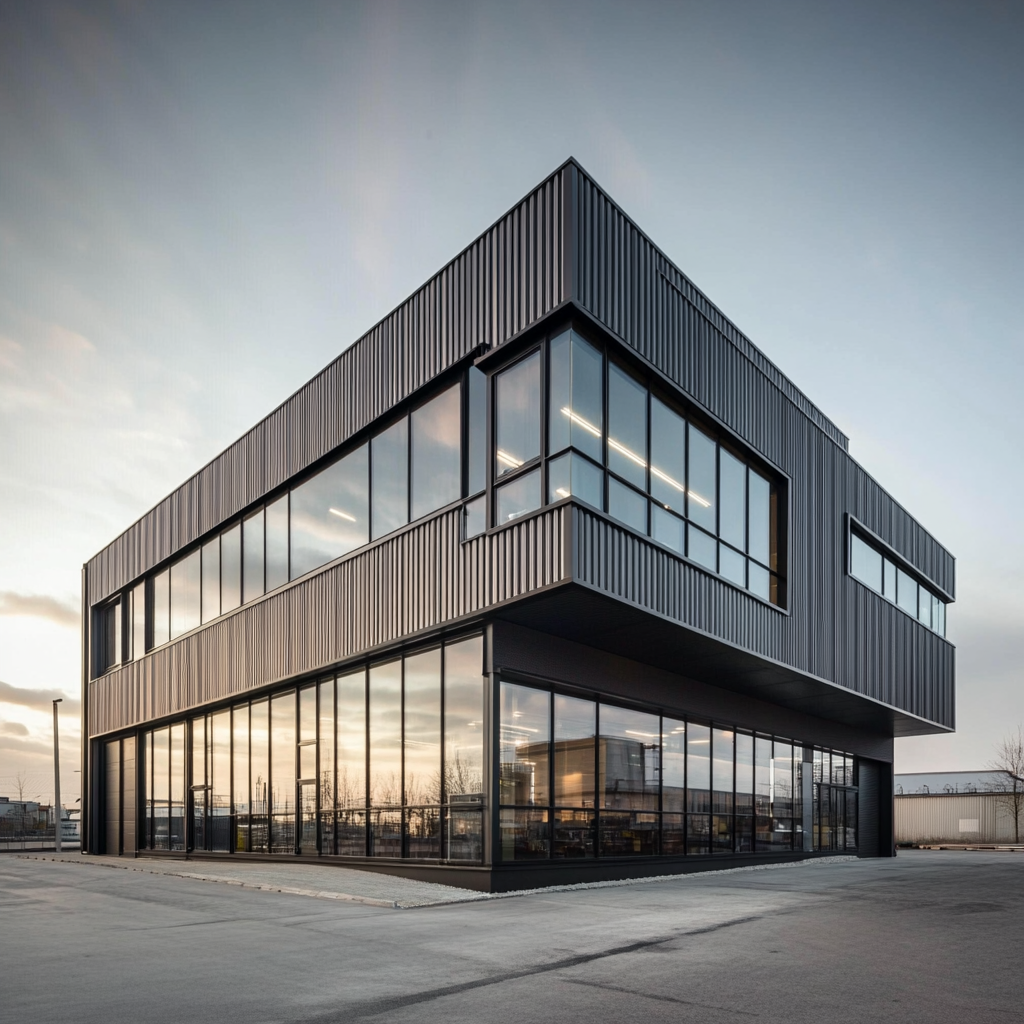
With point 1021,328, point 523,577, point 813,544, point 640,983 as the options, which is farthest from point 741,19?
point 1021,328

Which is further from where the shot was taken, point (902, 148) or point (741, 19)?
point (902, 148)

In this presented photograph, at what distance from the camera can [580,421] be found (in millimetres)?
16562

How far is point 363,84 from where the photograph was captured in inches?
734

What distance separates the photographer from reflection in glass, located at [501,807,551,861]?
56.0 feet

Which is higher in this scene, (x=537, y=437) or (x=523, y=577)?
(x=537, y=437)

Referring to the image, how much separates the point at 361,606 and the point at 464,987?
517 inches

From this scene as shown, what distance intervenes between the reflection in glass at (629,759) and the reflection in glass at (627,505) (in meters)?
4.45

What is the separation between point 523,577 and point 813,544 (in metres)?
11.2

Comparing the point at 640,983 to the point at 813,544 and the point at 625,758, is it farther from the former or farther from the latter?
the point at 813,544

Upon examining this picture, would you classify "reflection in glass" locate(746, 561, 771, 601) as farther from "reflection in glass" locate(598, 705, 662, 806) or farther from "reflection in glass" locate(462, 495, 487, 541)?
"reflection in glass" locate(462, 495, 487, 541)

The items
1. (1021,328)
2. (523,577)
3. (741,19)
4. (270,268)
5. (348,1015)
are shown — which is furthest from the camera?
(1021,328)

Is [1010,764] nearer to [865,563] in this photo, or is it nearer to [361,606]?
[865,563]

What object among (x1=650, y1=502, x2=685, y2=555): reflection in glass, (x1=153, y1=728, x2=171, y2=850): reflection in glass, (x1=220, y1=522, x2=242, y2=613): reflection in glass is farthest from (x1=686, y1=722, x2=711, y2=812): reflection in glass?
(x1=153, y1=728, x2=171, y2=850): reflection in glass

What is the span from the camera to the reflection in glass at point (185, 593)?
2877 centimetres
